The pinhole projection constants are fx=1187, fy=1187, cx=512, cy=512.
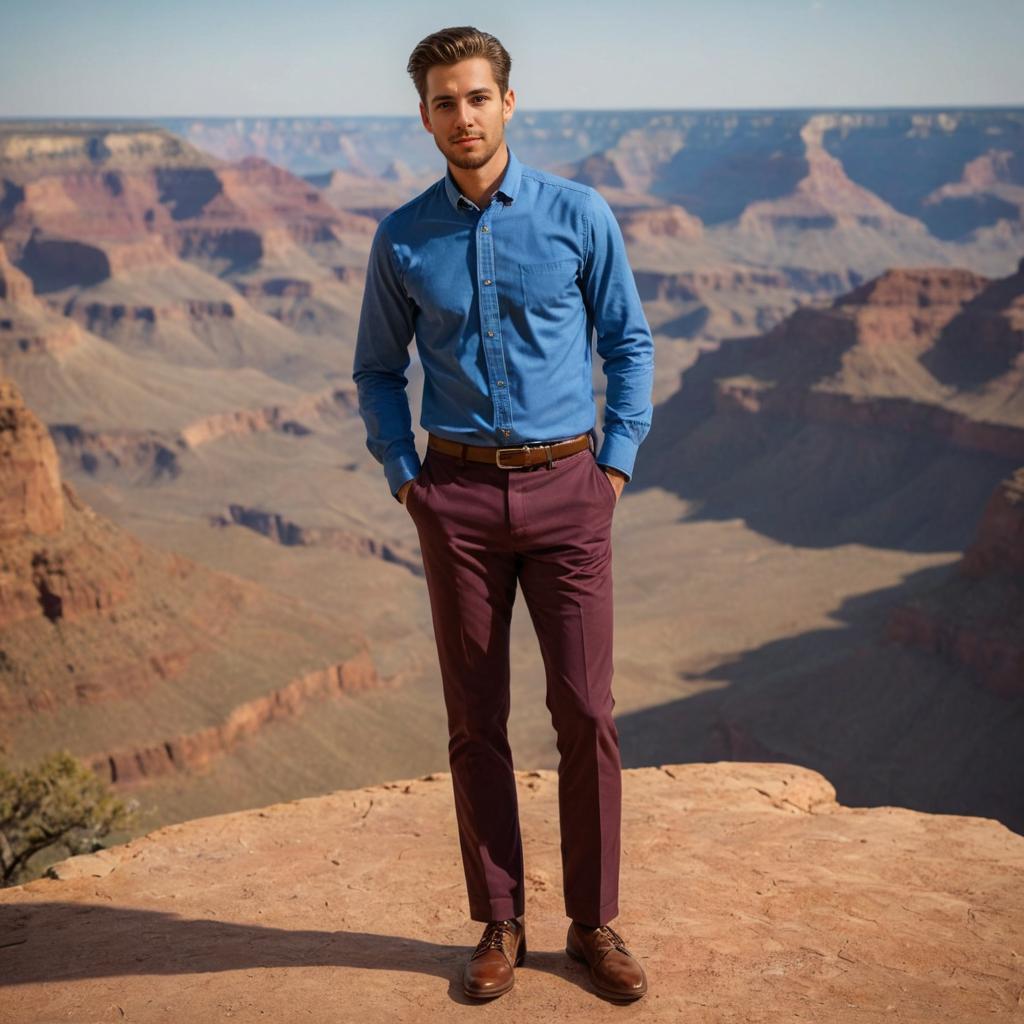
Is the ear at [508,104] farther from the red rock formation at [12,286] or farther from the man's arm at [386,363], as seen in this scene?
the red rock formation at [12,286]

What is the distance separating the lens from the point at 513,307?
5.95 metres

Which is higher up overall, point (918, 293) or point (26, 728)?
point (918, 293)

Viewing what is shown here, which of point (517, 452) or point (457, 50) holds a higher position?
point (457, 50)

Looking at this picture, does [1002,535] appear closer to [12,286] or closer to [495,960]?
[495,960]

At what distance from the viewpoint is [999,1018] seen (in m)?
6.21

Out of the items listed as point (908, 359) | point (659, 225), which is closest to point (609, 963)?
point (908, 359)

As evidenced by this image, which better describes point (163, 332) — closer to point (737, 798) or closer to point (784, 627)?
point (784, 627)

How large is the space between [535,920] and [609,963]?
132 centimetres

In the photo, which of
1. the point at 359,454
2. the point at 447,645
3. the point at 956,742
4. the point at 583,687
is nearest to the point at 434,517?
the point at 447,645

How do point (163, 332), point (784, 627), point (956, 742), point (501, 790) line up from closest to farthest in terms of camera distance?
point (501, 790) < point (956, 742) < point (784, 627) < point (163, 332)

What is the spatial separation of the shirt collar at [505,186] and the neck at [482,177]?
26mm

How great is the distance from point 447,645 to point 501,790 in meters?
0.89

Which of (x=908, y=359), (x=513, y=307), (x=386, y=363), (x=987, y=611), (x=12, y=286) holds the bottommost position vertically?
(x=987, y=611)

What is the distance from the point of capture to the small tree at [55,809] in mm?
19641
